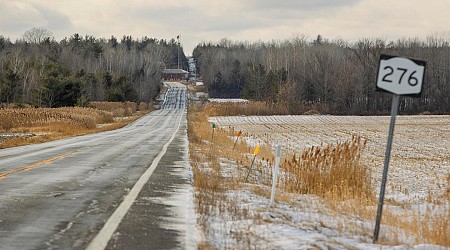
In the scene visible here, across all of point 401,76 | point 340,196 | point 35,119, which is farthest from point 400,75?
point 35,119

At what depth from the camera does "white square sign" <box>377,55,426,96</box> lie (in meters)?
6.79

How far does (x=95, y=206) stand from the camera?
8695 millimetres

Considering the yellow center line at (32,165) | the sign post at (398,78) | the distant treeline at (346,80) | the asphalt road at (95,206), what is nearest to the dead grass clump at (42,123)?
the yellow center line at (32,165)

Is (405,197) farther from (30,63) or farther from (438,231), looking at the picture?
(30,63)

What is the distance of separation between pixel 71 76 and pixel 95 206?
62446mm

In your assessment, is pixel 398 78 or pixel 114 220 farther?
pixel 114 220

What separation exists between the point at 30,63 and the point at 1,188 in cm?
8180

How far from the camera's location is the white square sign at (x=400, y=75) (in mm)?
6789

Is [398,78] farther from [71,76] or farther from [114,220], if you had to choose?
[71,76]

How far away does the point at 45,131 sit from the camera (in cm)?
3981

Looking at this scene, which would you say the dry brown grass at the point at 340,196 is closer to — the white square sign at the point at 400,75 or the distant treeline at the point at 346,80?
the white square sign at the point at 400,75

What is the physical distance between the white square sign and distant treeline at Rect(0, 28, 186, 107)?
56.1 m

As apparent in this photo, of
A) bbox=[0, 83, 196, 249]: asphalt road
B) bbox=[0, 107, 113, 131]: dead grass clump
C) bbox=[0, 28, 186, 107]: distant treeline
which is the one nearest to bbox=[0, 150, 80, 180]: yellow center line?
bbox=[0, 83, 196, 249]: asphalt road

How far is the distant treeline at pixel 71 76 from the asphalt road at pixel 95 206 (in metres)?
A: 48.1
